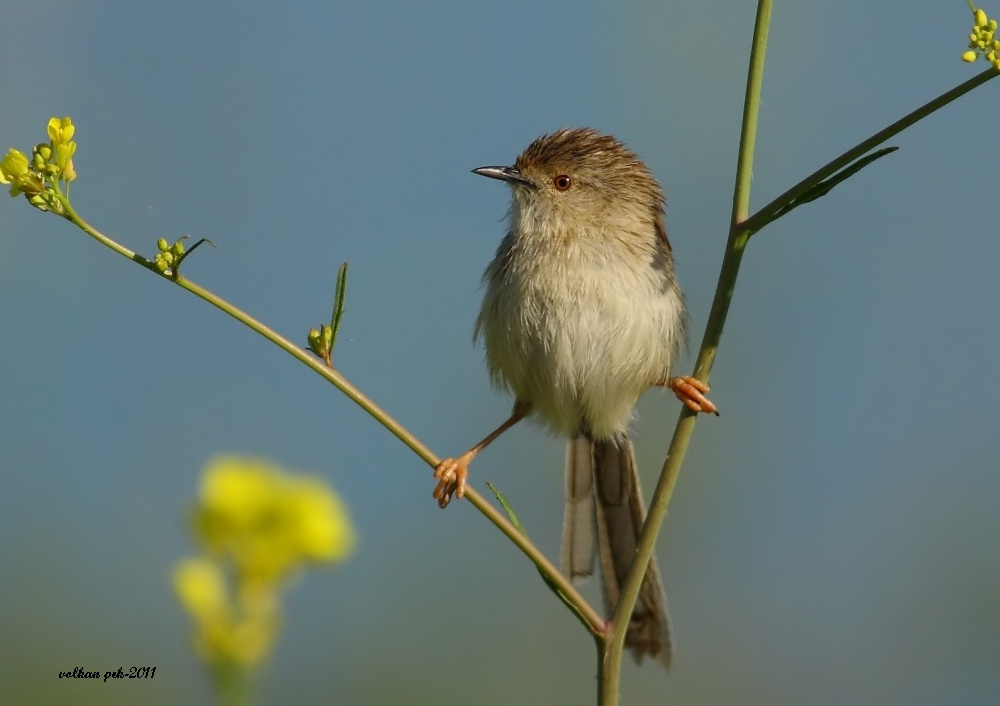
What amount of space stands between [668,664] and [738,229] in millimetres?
2805

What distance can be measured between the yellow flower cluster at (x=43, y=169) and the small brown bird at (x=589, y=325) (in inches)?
89.4

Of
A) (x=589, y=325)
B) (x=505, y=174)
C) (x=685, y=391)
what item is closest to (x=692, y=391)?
(x=685, y=391)

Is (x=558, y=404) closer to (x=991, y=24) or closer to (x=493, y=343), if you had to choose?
(x=493, y=343)

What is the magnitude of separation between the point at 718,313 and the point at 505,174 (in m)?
2.85

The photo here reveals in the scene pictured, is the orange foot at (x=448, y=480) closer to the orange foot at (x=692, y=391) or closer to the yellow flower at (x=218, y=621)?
the orange foot at (x=692, y=391)

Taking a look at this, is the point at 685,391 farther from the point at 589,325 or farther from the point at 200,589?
the point at 200,589

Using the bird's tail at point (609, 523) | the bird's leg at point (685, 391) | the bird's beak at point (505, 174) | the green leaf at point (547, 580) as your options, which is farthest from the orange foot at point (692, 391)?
the bird's beak at point (505, 174)

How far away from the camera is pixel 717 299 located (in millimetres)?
2301

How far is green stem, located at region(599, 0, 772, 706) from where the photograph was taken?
2.10 m

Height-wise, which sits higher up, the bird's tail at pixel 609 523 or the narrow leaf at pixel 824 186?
the narrow leaf at pixel 824 186

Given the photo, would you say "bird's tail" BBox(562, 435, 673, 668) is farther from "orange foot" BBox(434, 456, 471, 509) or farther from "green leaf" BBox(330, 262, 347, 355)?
"green leaf" BBox(330, 262, 347, 355)

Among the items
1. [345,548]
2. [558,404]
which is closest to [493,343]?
[558,404]

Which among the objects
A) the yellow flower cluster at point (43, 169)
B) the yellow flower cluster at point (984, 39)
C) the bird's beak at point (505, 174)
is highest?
the bird's beak at point (505, 174)

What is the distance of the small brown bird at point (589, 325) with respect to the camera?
452 centimetres
